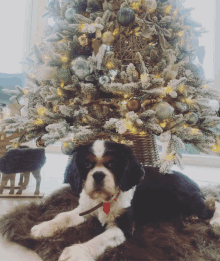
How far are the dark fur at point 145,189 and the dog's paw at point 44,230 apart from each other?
0.75 ft

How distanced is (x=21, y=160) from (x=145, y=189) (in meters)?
1.05

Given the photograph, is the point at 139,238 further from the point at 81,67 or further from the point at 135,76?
the point at 81,67

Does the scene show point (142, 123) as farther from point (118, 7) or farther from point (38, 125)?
point (118, 7)

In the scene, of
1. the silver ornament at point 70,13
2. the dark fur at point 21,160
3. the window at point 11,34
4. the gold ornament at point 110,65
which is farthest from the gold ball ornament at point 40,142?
the window at point 11,34

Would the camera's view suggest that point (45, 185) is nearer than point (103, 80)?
No

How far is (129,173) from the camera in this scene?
3.94 ft

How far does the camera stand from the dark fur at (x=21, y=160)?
1719 millimetres

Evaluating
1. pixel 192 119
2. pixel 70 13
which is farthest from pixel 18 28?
pixel 192 119

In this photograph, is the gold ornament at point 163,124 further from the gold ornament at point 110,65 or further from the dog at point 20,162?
the dog at point 20,162

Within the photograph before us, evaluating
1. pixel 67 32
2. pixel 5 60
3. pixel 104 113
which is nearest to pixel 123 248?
pixel 104 113

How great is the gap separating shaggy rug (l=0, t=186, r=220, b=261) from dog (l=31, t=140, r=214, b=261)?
0.05 metres

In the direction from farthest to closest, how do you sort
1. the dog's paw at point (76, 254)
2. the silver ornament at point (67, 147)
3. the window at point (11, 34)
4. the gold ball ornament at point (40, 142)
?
the window at point (11, 34)
the gold ball ornament at point (40, 142)
the silver ornament at point (67, 147)
the dog's paw at point (76, 254)

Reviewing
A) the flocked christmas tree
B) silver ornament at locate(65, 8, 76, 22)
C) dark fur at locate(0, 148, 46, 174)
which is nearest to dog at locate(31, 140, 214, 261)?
the flocked christmas tree

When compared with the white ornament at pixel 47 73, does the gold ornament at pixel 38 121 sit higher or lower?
lower
